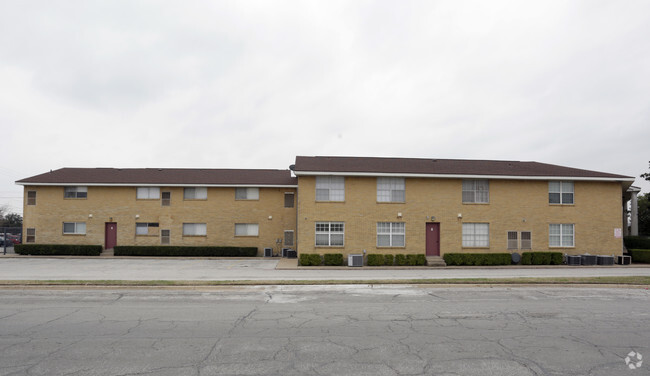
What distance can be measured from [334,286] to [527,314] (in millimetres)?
7016

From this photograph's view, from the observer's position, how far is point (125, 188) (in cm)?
3244

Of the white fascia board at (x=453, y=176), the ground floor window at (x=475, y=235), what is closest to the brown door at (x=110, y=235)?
the white fascia board at (x=453, y=176)

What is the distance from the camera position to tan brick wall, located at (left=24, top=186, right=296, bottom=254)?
32.2 meters

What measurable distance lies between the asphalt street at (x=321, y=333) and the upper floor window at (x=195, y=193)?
61.0 feet

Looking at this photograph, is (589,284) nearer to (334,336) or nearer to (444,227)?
(444,227)

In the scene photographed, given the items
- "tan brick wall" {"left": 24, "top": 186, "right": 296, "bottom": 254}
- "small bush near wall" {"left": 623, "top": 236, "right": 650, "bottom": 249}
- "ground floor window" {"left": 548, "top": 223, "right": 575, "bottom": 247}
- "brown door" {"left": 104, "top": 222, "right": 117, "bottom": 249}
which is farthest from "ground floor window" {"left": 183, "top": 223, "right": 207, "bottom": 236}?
"small bush near wall" {"left": 623, "top": 236, "right": 650, "bottom": 249}

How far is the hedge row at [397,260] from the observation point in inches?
960

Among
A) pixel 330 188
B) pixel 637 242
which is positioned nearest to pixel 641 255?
pixel 637 242

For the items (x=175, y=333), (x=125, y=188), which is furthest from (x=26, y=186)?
(x=175, y=333)

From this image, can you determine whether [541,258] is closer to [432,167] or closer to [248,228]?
[432,167]

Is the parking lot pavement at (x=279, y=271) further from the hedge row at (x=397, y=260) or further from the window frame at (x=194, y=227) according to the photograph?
the window frame at (x=194, y=227)

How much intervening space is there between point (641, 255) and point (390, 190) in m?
17.3

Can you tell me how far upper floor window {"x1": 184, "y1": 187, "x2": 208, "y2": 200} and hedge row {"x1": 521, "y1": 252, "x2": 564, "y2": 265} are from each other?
75.7 feet

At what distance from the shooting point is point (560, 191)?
88.0 ft
